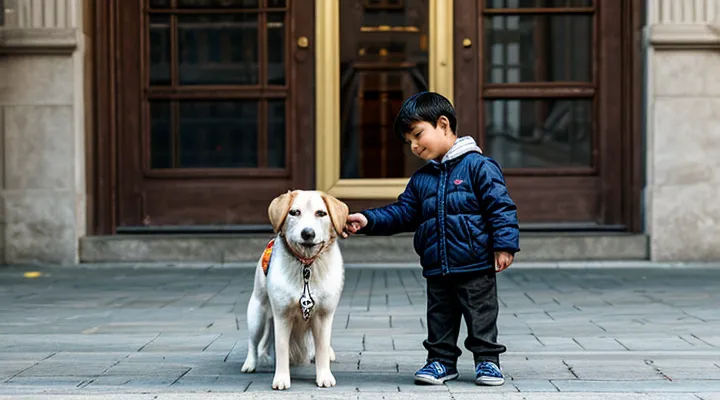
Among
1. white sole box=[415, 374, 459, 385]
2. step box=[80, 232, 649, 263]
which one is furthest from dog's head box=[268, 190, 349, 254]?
step box=[80, 232, 649, 263]

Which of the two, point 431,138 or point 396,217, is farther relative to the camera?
point 396,217

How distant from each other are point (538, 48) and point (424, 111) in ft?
19.2

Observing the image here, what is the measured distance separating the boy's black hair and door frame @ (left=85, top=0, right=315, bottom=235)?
18.0ft

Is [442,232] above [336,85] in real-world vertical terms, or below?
below

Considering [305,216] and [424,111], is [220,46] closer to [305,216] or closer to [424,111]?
[424,111]

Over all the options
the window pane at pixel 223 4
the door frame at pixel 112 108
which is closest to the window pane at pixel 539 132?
the door frame at pixel 112 108

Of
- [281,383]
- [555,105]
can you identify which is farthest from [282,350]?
[555,105]

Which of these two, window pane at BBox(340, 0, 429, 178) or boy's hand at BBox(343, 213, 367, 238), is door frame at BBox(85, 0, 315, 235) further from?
boy's hand at BBox(343, 213, 367, 238)

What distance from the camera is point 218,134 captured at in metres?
10.2

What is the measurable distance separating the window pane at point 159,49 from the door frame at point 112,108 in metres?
0.28

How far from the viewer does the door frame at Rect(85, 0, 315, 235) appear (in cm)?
1002

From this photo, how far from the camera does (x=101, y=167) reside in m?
10.0

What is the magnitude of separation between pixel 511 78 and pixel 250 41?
252cm

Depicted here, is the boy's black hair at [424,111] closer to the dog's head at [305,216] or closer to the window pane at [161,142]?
the dog's head at [305,216]
